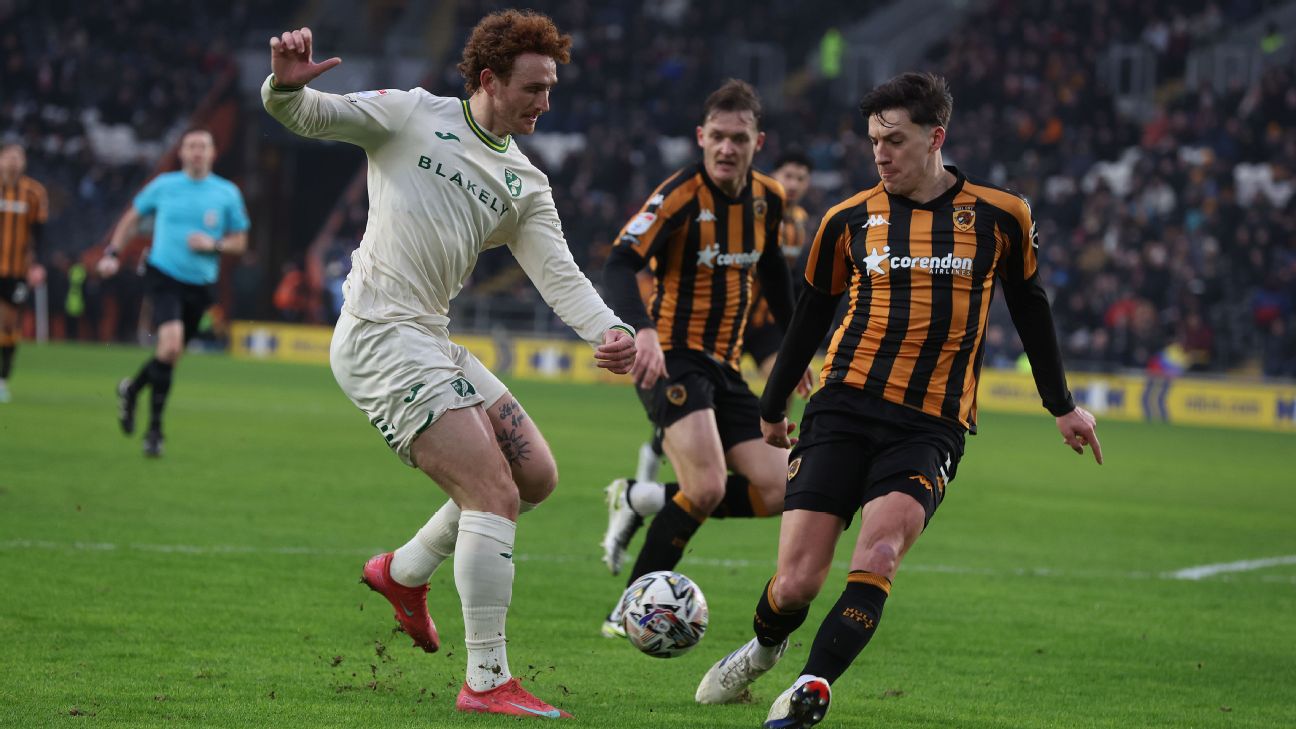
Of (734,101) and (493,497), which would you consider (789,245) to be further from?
(493,497)

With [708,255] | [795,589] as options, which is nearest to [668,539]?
[708,255]

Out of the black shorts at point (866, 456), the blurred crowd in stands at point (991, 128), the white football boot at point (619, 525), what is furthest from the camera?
the blurred crowd in stands at point (991, 128)

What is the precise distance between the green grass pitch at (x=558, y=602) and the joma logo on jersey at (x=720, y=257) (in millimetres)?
1670

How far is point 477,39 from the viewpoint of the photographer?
5.45m

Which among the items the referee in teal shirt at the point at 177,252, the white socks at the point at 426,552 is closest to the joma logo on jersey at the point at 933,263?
the white socks at the point at 426,552

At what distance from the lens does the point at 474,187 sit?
5.52 meters

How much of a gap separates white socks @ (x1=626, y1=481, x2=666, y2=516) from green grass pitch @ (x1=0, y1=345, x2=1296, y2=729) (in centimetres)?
46

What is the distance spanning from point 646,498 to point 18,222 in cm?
1103

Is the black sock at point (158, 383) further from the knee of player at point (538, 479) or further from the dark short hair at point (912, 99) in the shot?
the dark short hair at point (912, 99)

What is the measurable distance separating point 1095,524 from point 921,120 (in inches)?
288

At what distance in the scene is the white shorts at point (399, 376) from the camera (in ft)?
17.7

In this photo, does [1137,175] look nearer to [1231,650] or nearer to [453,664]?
[1231,650]

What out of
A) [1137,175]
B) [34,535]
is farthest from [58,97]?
[34,535]

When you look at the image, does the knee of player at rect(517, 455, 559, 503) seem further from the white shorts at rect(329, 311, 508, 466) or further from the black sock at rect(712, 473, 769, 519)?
the black sock at rect(712, 473, 769, 519)
